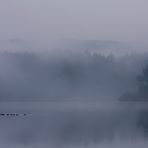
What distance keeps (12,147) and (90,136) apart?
9.40 m

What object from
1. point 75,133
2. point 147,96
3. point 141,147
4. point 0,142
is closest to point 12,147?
point 0,142

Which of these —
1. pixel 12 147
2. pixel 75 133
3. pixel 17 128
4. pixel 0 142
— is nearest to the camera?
pixel 12 147

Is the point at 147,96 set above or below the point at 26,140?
below

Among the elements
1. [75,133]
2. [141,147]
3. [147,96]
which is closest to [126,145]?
[141,147]

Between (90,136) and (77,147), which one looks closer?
(77,147)

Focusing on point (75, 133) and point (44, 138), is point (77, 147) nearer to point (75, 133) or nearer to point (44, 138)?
point (44, 138)

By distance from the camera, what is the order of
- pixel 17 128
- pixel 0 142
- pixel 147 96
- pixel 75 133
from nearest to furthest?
pixel 0 142
pixel 75 133
pixel 17 128
pixel 147 96

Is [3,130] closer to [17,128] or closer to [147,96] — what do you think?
[17,128]

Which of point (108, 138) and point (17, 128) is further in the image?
point (17, 128)

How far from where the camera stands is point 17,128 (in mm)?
46812

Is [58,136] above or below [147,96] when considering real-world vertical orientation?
above

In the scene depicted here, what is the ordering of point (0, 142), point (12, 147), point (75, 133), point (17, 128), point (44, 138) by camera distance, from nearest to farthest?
point (12, 147) < point (0, 142) < point (44, 138) < point (75, 133) < point (17, 128)

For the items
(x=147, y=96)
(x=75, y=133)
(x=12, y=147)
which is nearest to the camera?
(x=12, y=147)

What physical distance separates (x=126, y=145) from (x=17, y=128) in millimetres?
16263
